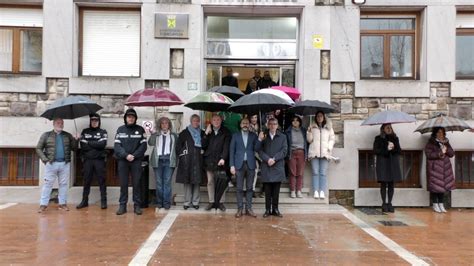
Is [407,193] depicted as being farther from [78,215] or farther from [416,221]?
[78,215]

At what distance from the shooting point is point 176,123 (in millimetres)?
10859

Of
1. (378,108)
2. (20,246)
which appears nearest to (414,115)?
(378,108)

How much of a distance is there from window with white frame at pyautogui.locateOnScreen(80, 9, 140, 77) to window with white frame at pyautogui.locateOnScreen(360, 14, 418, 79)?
5427 mm

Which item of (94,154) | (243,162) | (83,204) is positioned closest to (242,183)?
(243,162)

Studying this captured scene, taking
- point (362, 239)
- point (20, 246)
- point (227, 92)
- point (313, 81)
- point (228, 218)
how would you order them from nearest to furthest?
1. point (20, 246)
2. point (362, 239)
3. point (228, 218)
4. point (227, 92)
5. point (313, 81)

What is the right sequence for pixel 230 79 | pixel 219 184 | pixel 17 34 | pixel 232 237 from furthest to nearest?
pixel 230 79, pixel 17 34, pixel 219 184, pixel 232 237

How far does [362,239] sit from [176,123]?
5.12 metres

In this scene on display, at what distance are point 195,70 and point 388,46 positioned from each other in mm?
4632

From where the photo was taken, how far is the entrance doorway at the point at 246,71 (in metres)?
11.6

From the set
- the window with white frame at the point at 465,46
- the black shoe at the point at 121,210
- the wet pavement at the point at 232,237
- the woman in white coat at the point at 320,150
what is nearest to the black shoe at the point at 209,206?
the wet pavement at the point at 232,237

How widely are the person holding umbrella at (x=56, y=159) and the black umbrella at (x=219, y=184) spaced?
3134 mm

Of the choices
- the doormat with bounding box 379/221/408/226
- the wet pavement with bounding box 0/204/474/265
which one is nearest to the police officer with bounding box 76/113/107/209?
the wet pavement with bounding box 0/204/474/265

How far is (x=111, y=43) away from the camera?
439 inches

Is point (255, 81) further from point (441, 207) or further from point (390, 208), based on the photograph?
point (441, 207)
